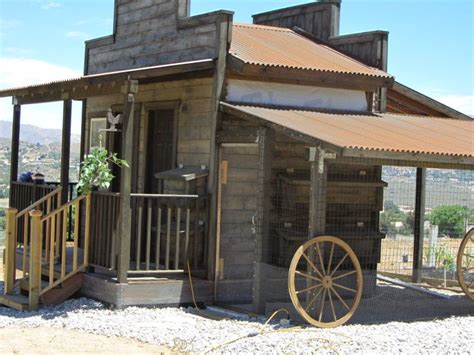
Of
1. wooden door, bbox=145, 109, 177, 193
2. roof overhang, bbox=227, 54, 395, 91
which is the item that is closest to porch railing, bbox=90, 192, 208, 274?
wooden door, bbox=145, 109, 177, 193

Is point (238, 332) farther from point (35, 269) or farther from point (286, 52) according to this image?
point (286, 52)

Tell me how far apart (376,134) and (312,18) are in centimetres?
483

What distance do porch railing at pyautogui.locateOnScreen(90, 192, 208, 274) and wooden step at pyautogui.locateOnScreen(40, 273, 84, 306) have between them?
36 cm

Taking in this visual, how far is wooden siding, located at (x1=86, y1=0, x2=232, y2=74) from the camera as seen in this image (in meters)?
10.6

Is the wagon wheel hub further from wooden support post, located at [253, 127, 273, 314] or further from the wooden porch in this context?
the wooden porch

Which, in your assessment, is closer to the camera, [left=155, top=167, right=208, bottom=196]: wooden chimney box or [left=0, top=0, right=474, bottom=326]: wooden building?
[left=0, top=0, right=474, bottom=326]: wooden building

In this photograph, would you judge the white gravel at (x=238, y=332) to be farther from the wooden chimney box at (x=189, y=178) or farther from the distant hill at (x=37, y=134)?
the distant hill at (x=37, y=134)

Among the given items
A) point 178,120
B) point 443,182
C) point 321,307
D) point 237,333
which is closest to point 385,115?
point 443,182

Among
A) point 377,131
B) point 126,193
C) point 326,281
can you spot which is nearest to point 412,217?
point 377,131

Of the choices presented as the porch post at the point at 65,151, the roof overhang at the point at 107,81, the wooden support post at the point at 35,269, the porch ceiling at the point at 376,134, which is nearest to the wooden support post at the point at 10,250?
the porch post at the point at 65,151

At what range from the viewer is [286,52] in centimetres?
1138

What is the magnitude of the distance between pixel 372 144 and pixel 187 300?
3160 millimetres

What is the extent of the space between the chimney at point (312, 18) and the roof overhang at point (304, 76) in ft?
7.29

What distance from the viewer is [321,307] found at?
28.6 feet
